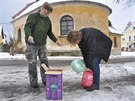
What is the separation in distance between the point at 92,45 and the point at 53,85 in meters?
1.31

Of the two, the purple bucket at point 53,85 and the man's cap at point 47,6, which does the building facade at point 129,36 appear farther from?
the purple bucket at point 53,85

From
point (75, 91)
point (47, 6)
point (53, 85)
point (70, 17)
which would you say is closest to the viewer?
point (53, 85)

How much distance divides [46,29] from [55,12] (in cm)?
2288

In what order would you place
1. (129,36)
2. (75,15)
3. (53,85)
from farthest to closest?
1. (129,36)
2. (75,15)
3. (53,85)

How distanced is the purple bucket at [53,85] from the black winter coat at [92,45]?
1.08m

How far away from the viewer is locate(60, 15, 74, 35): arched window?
2941 cm

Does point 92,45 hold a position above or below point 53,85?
above

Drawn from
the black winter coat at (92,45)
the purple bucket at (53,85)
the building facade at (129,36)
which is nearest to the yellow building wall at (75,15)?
the black winter coat at (92,45)

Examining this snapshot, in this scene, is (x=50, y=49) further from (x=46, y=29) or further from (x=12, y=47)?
(x=46, y=29)

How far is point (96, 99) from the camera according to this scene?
5.80m

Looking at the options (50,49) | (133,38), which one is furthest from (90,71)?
(133,38)

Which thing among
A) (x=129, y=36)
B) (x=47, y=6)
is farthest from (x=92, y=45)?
(x=129, y=36)

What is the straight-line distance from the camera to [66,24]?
97.1ft

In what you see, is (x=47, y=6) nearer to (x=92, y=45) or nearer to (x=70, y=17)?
(x=92, y=45)
